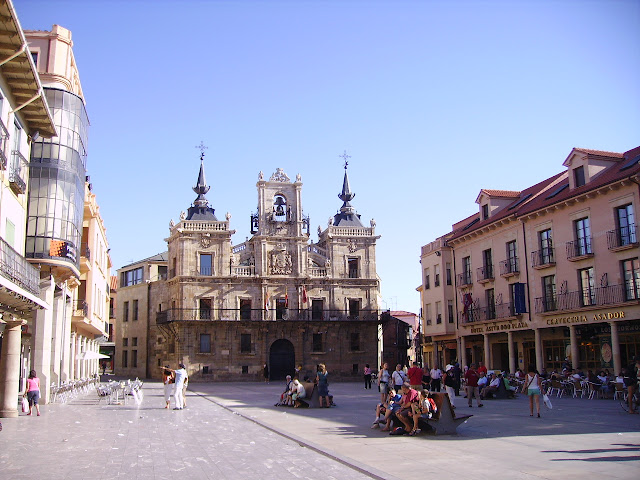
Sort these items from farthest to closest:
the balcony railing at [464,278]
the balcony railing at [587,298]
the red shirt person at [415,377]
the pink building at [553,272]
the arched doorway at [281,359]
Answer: the arched doorway at [281,359] < the balcony railing at [464,278] < the pink building at [553,272] < the balcony railing at [587,298] < the red shirt person at [415,377]

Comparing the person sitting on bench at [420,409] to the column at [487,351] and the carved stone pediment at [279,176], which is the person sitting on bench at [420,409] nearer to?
the column at [487,351]

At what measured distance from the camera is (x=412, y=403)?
47.5 feet

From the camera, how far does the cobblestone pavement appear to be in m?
10.0

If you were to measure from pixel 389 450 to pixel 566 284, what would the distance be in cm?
2252

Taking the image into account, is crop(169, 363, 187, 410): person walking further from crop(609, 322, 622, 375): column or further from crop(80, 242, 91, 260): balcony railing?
crop(609, 322, 622, 375): column

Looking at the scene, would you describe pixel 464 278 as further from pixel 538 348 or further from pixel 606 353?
pixel 606 353

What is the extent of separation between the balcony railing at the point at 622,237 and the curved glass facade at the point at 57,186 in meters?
22.1

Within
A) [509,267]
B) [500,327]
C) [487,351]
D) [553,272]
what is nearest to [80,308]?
[487,351]

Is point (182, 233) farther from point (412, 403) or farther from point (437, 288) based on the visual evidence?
point (412, 403)

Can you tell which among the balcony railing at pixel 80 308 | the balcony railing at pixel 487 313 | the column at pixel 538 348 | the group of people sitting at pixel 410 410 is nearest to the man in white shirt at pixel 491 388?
the column at pixel 538 348

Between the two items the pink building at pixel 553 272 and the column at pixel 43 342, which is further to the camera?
the pink building at pixel 553 272

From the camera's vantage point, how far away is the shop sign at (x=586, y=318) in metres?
28.5

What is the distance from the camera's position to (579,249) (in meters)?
31.1

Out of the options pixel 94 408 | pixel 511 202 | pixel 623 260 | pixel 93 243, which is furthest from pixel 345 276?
pixel 94 408
